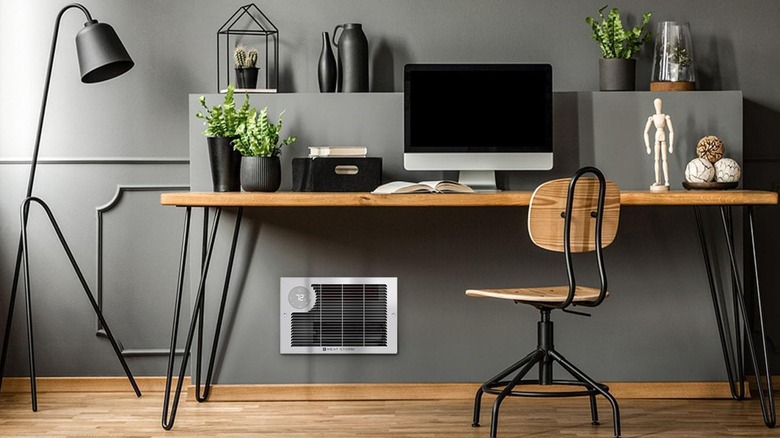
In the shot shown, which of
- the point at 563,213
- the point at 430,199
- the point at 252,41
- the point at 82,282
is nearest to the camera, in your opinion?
the point at 563,213

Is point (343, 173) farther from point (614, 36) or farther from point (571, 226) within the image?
point (614, 36)

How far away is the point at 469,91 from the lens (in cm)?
348

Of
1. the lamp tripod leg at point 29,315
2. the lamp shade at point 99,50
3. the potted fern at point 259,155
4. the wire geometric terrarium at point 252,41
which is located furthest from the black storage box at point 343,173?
the lamp tripod leg at point 29,315

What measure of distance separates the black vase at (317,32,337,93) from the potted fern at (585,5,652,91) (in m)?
1.00

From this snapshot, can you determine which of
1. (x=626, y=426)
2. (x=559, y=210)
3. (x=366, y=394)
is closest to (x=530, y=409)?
(x=626, y=426)

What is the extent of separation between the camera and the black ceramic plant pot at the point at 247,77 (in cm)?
357

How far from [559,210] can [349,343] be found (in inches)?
43.1

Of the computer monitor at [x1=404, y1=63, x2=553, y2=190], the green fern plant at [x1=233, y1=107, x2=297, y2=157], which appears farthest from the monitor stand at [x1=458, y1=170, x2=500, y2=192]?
the green fern plant at [x1=233, y1=107, x2=297, y2=157]

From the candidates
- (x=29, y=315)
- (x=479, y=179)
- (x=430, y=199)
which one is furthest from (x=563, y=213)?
(x=29, y=315)

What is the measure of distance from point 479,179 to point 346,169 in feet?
1.66

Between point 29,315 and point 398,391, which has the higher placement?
point 29,315

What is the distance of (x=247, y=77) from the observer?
3.57m

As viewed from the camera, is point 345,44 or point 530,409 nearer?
point 530,409

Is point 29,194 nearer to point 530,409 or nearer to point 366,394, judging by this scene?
point 366,394
